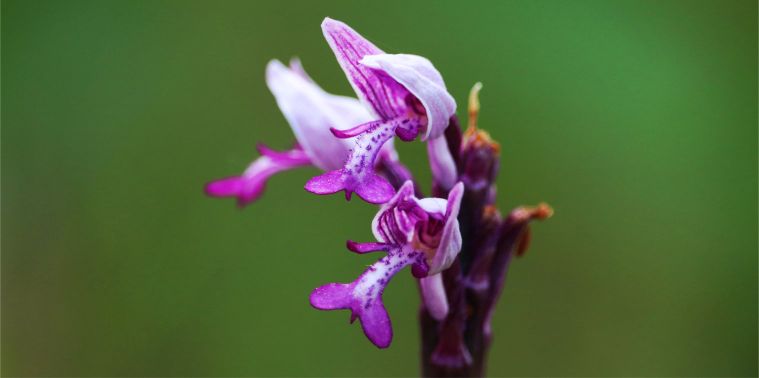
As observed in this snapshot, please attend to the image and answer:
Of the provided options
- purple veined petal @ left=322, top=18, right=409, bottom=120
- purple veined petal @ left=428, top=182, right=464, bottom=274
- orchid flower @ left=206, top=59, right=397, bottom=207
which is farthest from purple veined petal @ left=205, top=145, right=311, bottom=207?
purple veined petal @ left=428, top=182, right=464, bottom=274

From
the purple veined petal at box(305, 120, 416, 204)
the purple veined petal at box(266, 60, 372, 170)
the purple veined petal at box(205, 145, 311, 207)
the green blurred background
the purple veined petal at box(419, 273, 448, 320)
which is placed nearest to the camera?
the purple veined petal at box(305, 120, 416, 204)

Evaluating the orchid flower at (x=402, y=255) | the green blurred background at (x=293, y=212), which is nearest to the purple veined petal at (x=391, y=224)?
the orchid flower at (x=402, y=255)

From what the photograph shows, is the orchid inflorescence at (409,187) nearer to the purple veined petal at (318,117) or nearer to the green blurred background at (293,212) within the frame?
the purple veined petal at (318,117)

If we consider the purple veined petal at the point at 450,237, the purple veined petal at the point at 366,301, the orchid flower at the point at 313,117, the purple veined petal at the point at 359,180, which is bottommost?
the purple veined petal at the point at 366,301

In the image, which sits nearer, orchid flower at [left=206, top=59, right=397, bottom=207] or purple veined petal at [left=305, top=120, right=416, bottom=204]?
purple veined petal at [left=305, top=120, right=416, bottom=204]

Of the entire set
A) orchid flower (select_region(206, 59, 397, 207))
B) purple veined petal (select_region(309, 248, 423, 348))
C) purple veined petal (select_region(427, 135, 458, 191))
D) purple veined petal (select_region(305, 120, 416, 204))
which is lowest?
purple veined petal (select_region(309, 248, 423, 348))

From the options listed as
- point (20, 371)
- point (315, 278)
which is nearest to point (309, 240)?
point (315, 278)

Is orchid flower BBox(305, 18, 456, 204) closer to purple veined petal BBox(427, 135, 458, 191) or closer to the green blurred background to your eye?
purple veined petal BBox(427, 135, 458, 191)
